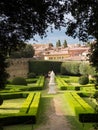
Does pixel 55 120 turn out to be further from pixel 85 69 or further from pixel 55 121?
pixel 85 69

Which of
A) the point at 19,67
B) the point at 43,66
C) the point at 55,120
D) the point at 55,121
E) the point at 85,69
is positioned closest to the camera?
the point at 55,121

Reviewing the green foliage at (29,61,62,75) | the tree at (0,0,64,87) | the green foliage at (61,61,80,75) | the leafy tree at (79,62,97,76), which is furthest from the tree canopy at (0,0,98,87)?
the green foliage at (29,61,62,75)

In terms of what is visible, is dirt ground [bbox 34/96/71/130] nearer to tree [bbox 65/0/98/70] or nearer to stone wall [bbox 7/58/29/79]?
tree [bbox 65/0/98/70]

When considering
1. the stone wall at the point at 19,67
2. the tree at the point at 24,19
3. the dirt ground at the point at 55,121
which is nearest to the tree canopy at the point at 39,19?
the tree at the point at 24,19

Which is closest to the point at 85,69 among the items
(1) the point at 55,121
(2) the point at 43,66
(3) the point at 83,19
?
(2) the point at 43,66

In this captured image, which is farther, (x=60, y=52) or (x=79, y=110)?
(x=60, y=52)

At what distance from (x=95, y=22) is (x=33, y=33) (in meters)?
1.43

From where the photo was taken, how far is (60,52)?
92.1 meters

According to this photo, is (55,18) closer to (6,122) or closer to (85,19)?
(85,19)

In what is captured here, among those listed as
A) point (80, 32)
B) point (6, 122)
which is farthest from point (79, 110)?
point (80, 32)

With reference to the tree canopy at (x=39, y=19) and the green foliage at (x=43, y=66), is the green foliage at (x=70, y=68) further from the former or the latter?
the tree canopy at (x=39, y=19)

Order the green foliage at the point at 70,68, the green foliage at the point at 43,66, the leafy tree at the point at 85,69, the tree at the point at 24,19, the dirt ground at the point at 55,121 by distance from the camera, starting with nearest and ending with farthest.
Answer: the tree at the point at 24,19 → the dirt ground at the point at 55,121 → the leafy tree at the point at 85,69 → the green foliage at the point at 70,68 → the green foliage at the point at 43,66

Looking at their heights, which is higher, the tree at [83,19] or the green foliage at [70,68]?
the tree at [83,19]

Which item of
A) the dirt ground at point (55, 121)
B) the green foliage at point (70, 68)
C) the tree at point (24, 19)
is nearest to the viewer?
the tree at point (24, 19)
